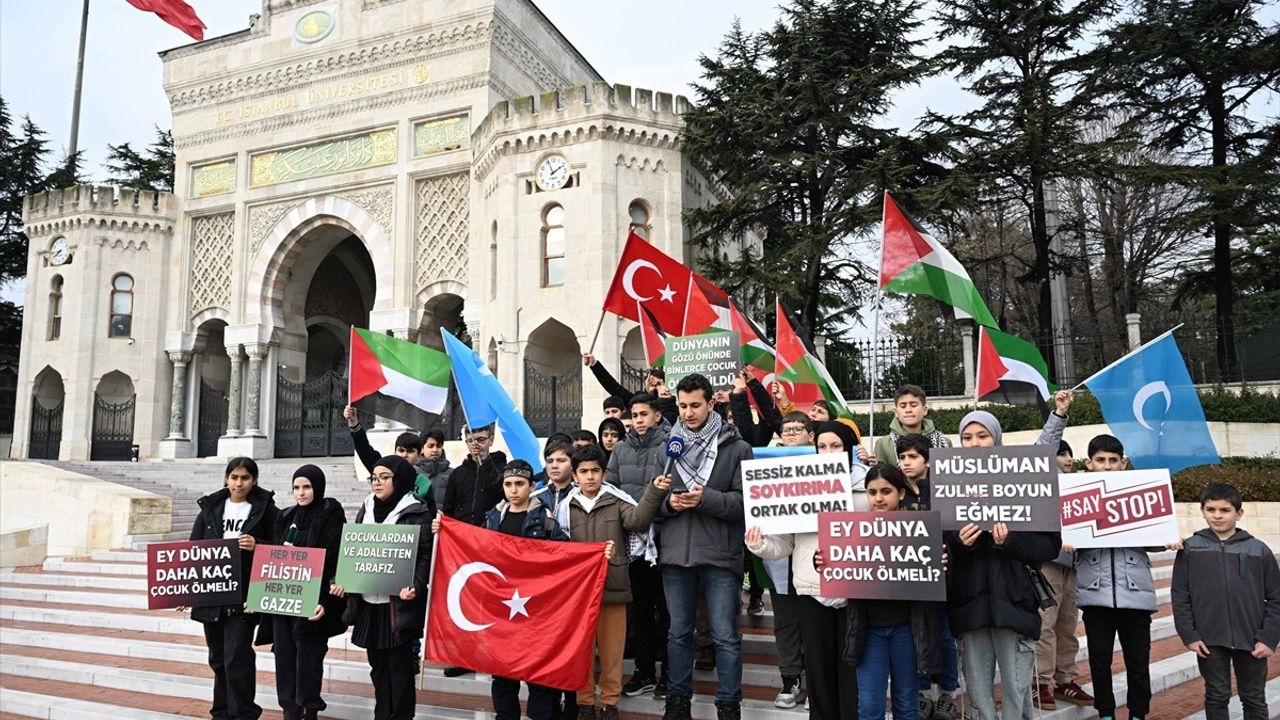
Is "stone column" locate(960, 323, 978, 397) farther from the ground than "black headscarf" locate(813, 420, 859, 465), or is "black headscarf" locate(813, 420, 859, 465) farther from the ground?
"stone column" locate(960, 323, 978, 397)

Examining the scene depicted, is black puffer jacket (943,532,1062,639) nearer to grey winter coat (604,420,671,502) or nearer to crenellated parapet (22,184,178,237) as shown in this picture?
grey winter coat (604,420,671,502)

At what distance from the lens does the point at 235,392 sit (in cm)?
2480

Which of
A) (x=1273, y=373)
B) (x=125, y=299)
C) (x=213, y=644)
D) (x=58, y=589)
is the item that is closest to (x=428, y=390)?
(x=213, y=644)

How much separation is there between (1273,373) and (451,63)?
20.5 meters

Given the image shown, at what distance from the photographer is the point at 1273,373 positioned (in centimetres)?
1627

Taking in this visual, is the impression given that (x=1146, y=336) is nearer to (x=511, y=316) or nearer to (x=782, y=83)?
(x=782, y=83)

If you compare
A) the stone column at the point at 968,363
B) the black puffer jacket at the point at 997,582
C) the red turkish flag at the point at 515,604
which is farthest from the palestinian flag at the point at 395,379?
the stone column at the point at 968,363

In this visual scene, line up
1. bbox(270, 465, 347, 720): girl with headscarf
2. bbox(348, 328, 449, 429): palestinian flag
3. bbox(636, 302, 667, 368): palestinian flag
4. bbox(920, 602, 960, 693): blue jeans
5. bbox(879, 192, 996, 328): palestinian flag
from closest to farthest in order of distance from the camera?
1. bbox(920, 602, 960, 693): blue jeans
2. bbox(270, 465, 347, 720): girl with headscarf
3. bbox(879, 192, 996, 328): palestinian flag
4. bbox(348, 328, 449, 429): palestinian flag
5. bbox(636, 302, 667, 368): palestinian flag

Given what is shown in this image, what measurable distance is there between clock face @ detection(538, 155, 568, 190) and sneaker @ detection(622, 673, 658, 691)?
15394 millimetres

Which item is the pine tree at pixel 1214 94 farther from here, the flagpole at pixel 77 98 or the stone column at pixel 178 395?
the flagpole at pixel 77 98

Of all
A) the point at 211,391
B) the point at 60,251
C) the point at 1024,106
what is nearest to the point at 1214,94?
the point at 1024,106

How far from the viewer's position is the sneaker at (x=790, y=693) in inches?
224

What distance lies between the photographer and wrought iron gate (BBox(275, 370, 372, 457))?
2402 centimetres

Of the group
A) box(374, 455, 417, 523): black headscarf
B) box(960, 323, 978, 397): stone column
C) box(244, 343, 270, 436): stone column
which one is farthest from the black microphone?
box(244, 343, 270, 436): stone column
